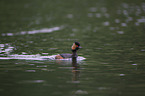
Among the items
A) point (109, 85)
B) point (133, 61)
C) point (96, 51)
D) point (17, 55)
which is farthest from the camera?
point (96, 51)

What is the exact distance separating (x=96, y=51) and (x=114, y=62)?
4630 mm

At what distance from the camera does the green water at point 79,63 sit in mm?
14969

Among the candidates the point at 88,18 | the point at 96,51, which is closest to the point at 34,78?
the point at 96,51

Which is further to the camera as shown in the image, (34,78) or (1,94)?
(34,78)

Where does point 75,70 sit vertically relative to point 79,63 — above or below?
below

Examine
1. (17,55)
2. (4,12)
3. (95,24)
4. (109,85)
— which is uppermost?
(4,12)

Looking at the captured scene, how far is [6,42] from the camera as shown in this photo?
2969cm

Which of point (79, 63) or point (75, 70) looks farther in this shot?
point (79, 63)

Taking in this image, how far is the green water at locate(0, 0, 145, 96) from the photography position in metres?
15.0

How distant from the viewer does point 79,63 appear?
69.8ft

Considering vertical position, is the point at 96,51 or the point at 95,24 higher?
the point at 95,24

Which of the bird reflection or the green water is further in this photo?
the bird reflection

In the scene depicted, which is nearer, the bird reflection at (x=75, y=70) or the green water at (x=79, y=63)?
the green water at (x=79, y=63)

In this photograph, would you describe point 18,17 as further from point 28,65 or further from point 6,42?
point 28,65
